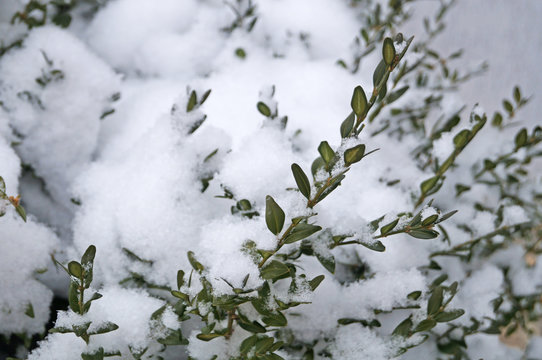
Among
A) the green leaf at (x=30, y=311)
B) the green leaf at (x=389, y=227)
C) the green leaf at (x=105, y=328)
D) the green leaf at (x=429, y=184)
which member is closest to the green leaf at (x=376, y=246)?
the green leaf at (x=389, y=227)

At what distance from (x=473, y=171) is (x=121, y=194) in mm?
785

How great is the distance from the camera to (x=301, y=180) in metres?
0.54

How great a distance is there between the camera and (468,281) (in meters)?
0.95

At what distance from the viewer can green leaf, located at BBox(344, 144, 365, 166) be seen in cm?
49

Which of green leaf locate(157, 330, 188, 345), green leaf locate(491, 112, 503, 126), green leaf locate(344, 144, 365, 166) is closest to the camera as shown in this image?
green leaf locate(344, 144, 365, 166)

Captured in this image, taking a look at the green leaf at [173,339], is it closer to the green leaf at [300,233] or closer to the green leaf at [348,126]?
the green leaf at [300,233]

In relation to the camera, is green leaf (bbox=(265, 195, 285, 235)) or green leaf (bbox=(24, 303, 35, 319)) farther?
green leaf (bbox=(24, 303, 35, 319))

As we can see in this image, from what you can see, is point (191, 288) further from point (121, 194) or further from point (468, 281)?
point (468, 281)

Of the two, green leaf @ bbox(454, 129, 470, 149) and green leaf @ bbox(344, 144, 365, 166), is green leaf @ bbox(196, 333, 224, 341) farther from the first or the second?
green leaf @ bbox(454, 129, 470, 149)

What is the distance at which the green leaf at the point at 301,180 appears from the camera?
1.74ft

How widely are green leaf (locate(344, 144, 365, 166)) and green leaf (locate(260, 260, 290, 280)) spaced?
0.15 meters

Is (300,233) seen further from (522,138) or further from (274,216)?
(522,138)

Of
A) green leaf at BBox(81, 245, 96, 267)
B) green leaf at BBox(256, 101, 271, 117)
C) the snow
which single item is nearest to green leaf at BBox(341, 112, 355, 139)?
the snow

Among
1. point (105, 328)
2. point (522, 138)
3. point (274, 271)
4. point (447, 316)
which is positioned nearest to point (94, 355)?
point (105, 328)
